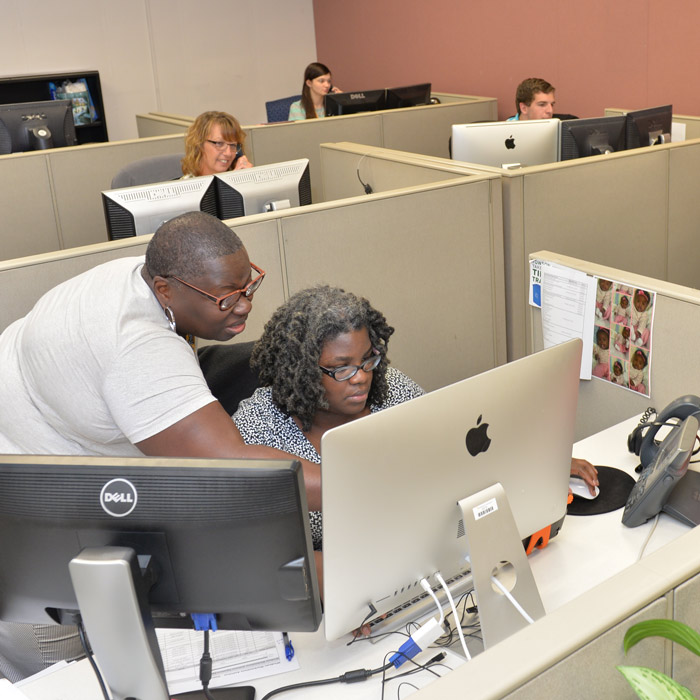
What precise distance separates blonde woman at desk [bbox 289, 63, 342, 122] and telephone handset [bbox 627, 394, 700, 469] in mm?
4039

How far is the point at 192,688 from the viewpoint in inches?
51.6

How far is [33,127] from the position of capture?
4.23m

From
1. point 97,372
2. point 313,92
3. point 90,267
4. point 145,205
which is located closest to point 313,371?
point 97,372

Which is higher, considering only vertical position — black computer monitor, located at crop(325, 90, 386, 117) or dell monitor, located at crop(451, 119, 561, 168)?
black computer monitor, located at crop(325, 90, 386, 117)

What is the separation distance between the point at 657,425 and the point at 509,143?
80.6 inches

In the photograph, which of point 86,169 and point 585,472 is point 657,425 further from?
point 86,169

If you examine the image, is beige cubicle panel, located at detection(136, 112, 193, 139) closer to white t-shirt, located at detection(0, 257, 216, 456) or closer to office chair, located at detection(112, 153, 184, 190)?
office chair, located at detection(112, 153, 184, 190)

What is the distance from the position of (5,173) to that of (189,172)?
0.84 meters

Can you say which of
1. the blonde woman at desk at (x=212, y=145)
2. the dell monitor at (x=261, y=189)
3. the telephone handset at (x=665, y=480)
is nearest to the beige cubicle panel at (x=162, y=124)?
the blonde woman at desk at (x=212, y=145)

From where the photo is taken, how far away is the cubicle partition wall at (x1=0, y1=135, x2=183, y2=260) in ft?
12.5

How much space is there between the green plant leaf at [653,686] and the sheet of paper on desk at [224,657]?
667 mm

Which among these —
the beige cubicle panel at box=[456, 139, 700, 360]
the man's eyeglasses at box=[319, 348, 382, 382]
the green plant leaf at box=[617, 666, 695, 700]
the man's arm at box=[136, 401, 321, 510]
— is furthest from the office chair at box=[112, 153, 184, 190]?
the green plant leaf at box=[617, 666, 695, 700]

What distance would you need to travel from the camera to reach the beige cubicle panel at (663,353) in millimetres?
1843

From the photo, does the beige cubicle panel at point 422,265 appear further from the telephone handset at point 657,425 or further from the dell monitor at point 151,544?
the dell monitor at point 151,544
